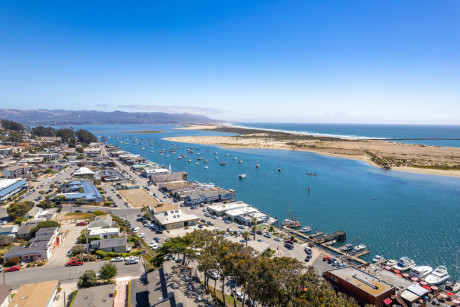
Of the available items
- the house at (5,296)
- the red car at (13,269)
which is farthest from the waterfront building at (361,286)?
the red car at (13,269)

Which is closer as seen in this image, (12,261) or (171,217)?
(12,261)

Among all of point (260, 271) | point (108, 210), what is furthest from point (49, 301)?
point (108, 210)

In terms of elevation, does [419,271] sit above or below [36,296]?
below

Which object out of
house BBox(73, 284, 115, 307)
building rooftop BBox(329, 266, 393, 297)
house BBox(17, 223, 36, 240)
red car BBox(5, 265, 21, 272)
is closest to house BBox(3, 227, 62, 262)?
red car BBox(5, 265, 21, 272)

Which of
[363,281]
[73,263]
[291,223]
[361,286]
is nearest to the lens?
[361,286]

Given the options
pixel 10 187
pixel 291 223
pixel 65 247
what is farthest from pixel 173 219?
pixel 10 187

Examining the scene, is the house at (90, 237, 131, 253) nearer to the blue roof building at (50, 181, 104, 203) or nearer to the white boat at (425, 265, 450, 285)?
the blue roof building at (50, 181, 104, 203)

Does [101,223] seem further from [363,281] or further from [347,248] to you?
[347,248]
